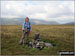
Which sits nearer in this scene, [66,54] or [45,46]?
[66,54]

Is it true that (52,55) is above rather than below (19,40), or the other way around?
below

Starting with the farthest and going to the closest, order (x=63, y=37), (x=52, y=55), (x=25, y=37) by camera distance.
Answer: (x=63, y=37), (x=25, y=37), (x=52, y=55)

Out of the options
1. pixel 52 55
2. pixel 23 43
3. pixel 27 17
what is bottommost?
pixel 52 55

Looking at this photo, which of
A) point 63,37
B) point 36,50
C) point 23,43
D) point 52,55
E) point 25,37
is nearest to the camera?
point 52,55

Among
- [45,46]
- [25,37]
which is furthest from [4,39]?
[45,46]

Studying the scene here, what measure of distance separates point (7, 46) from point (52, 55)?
4.32 meters

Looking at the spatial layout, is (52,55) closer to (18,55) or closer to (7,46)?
(18,55)

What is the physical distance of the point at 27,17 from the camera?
10.8 metres

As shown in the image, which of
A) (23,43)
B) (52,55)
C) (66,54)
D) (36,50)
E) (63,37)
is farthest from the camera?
(63,37)

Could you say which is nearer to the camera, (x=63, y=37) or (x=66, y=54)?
(x=66, y=54)

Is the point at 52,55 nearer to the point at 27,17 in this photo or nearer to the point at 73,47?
the point at 73,47

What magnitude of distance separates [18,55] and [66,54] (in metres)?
3.72

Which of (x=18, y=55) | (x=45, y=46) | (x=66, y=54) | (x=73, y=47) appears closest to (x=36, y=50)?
(x=45, y=46)

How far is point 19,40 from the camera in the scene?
1139 cm
